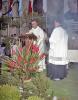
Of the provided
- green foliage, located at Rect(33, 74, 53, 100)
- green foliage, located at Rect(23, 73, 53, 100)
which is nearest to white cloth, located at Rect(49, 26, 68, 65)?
green foliage, located at Rect(23, 73, 53, 100)

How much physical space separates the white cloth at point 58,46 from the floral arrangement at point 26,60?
246 centimetres

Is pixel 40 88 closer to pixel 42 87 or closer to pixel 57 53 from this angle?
pixel 42 87

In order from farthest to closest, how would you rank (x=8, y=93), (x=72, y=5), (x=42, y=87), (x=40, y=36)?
(x=72, y=5) < (x=40, y=36) < (x=42, y=87) < (x=8, y=93)

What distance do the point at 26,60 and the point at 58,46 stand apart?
305 centimetres

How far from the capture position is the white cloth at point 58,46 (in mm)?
10925

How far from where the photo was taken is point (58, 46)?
11.0m

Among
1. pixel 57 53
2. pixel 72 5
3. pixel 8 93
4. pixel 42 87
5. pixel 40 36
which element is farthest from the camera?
pixel 72 5

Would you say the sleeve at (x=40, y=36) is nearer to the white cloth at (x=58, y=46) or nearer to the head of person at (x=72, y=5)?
the white cloth at (x=58, y=46)

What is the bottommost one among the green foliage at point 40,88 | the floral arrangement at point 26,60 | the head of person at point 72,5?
the green foliage at point 40,88

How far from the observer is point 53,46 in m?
11.1

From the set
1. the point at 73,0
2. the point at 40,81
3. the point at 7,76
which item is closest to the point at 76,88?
the point at 7,76

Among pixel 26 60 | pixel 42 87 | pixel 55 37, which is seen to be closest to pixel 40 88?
pixel 42 87

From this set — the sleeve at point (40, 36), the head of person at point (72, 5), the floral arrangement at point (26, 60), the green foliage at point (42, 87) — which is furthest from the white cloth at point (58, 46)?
the green foliage at point (42, 87)

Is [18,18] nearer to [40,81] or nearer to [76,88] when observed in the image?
[76,88]
